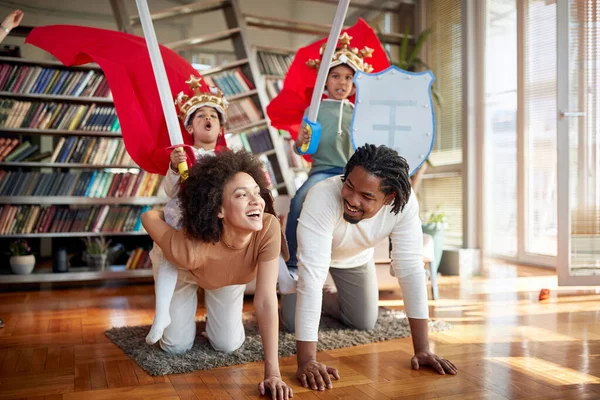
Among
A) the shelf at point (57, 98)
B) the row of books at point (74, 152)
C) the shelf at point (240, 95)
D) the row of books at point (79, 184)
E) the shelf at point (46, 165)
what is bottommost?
the row of books at point (79, 184)

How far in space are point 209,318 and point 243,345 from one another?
0.18 m

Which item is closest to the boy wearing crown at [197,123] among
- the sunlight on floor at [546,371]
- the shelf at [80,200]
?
the sunlight on floor at [546,371]

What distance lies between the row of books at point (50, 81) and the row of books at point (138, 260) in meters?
1.21

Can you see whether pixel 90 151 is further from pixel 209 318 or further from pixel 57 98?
pixel 209 318

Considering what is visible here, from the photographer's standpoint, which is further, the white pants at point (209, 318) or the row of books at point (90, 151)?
the row of books at point (90, 151)

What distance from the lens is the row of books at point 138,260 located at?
424 centimetres

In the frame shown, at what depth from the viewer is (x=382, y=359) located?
217cm

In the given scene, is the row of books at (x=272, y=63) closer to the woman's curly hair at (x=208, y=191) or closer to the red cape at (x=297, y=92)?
the red cape at (x=297, y=92)

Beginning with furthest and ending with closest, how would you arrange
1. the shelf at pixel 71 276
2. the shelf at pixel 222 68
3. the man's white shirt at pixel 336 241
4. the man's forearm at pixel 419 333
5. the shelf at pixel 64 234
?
the shelf at pixel 222 68, the shelf at pixel 64 234, the shelf at pixel 71 276, the man's forearm at pixel 419 333, the man's white shirt at pixel 336 241

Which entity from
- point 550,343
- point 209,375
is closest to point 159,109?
point 209,375

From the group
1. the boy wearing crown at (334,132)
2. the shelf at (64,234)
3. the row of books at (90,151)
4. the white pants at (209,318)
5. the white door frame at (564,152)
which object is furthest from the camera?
the row of books at (90,151)

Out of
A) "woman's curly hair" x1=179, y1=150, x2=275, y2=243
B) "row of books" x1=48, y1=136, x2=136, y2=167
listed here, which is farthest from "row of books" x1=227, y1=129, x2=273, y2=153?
"woman's curly hair" x1=179, y1=150, x2=275, y2=243

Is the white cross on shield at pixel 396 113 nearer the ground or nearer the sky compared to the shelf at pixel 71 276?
nearer the sky

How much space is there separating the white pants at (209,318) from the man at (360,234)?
41 centimetres
